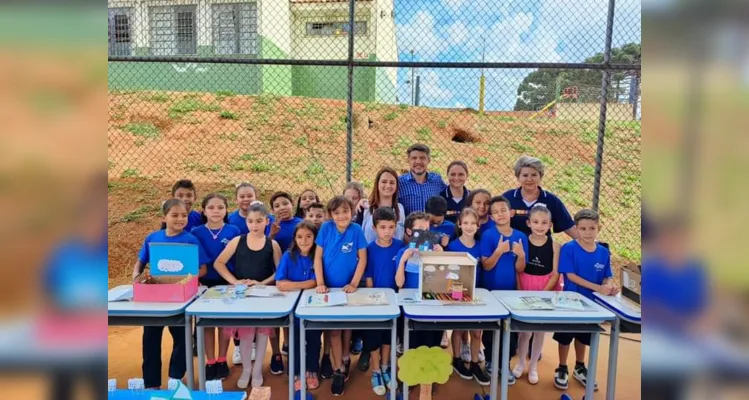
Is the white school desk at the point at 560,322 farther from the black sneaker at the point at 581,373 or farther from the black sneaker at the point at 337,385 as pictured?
the black sneaker at the point at 337,385

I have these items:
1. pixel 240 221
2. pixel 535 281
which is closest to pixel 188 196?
pixel 240 221

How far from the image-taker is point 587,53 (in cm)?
459

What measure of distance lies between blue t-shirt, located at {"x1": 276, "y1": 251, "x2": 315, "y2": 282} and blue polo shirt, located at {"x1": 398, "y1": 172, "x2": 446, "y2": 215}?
3.70 feet

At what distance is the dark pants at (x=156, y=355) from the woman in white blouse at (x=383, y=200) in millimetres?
1633

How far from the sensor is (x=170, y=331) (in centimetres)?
338

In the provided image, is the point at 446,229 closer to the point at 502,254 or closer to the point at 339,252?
the point at 502,254

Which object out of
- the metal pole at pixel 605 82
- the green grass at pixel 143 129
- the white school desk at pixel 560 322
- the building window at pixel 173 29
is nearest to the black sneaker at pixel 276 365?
the white school desk at pixel 560 322

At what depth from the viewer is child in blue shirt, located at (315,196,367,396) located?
340 centimetres

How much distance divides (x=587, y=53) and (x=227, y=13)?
6.77 meters

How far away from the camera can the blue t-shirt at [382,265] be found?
3482mm

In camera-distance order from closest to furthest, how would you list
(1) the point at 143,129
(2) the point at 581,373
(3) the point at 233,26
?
(2) the point at 581,373
(3) the point at 233,26
(1) the point at 143,129

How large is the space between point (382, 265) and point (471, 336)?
1033mm

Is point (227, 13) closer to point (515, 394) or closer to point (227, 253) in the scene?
point (227, 253)

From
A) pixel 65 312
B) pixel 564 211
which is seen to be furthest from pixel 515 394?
pixel 65 312
